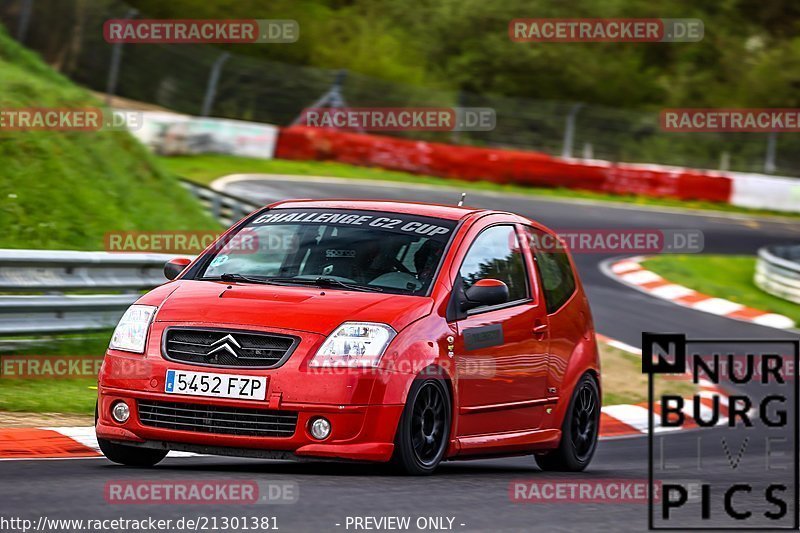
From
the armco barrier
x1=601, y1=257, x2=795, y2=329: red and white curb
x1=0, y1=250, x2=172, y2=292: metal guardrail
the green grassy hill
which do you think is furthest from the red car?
the armco barrier

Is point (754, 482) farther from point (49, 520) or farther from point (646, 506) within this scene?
point (49, 520)

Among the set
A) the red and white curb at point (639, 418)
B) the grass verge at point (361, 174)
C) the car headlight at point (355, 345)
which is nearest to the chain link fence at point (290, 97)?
the grass verge at point (361, 174)

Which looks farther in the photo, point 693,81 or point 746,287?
point 693,81

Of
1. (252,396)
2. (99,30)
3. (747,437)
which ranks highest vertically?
(99,30)

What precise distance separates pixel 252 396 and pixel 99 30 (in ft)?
75.4

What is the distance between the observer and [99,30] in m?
28.8

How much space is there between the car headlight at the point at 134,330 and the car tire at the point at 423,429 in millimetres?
1352

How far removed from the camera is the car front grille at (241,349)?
7.06 m

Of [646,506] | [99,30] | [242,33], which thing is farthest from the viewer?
[242,33]

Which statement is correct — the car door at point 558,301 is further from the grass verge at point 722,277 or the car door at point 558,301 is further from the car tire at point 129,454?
the grass verge at point 722,277

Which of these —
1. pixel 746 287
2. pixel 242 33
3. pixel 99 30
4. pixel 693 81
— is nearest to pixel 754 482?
pixel 746 287

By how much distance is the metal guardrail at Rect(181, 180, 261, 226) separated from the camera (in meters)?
18.2

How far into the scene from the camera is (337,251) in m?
8.05

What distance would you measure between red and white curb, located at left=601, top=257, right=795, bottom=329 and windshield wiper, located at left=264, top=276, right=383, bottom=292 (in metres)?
11.8
